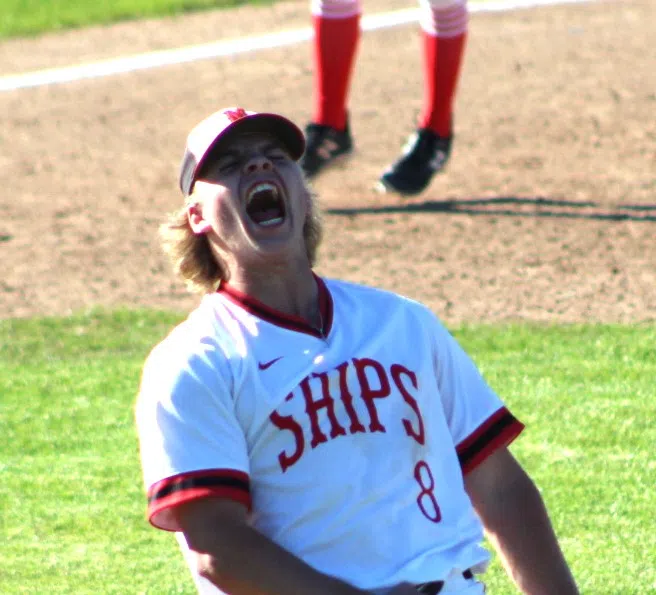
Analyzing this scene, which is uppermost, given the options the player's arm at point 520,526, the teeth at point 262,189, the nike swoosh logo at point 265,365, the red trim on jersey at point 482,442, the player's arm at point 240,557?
the teeth at point 262,189

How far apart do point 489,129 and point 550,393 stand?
10.2 feet

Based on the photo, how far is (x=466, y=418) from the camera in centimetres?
282

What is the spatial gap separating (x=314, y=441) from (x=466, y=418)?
0.37 meters

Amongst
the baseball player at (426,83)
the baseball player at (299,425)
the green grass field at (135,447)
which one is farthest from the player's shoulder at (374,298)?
the baseball player at (426,83)

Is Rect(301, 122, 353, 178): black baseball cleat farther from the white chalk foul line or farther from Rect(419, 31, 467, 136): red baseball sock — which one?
the white chalk foul line

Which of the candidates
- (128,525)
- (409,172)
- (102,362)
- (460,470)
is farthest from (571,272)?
(460,470)

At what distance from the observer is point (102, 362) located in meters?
5.50

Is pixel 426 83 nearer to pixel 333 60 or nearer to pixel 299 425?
pixel 333 60

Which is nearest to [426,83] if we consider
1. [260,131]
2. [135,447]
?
[135,447]

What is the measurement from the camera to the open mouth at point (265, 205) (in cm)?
274

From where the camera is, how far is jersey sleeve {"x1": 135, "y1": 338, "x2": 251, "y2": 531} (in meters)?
2.47

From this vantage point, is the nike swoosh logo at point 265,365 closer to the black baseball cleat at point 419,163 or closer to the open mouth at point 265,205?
the open mouth at point 265,205

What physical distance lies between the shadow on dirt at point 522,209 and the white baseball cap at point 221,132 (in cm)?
391

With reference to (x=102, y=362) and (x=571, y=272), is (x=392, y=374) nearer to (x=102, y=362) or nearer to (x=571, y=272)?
(x=102, y=362)
